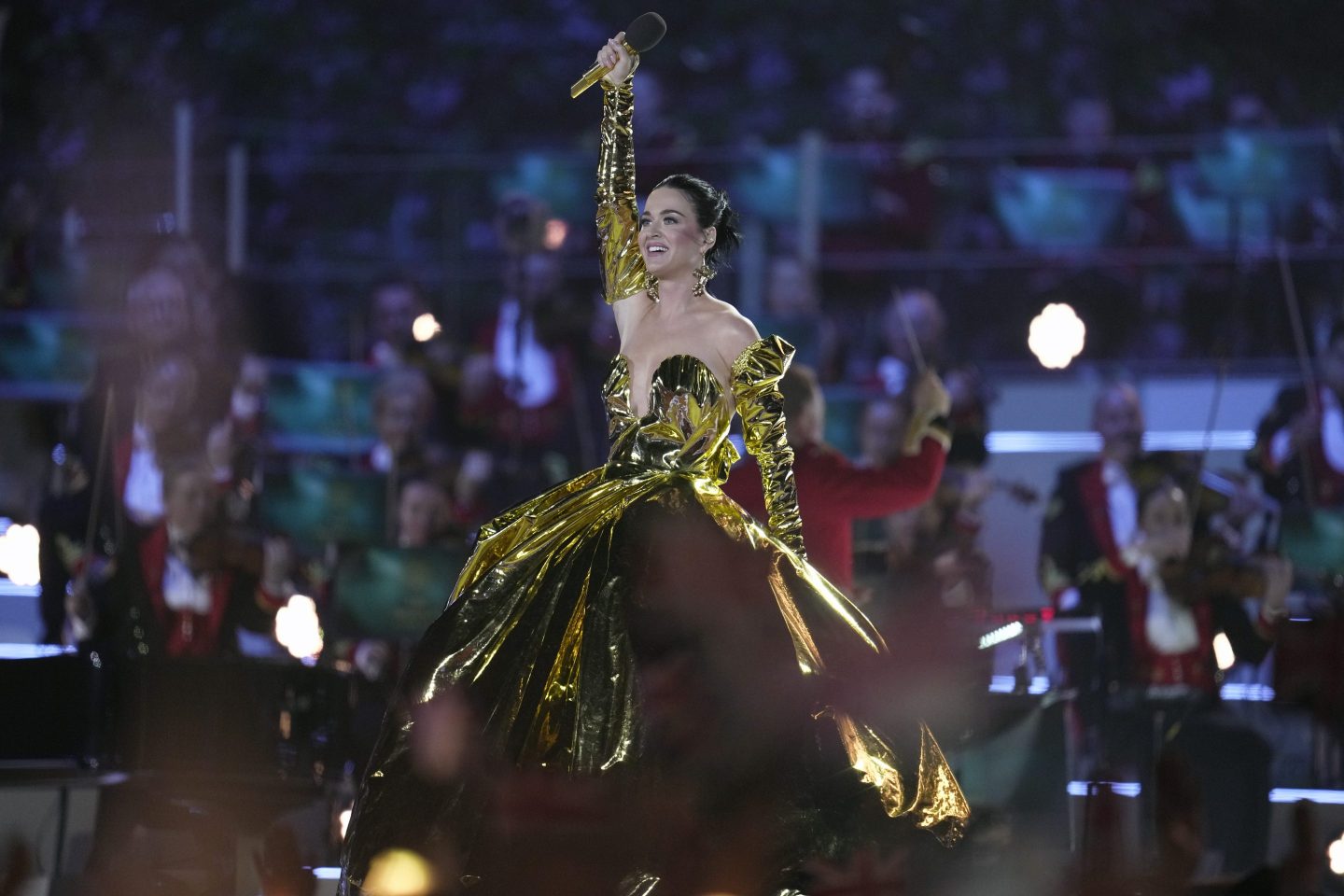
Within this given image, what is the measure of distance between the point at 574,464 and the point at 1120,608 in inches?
96.8

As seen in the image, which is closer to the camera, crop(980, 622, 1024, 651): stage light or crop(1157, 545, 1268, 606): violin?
crop(980, 622, 1024, 651): stage light

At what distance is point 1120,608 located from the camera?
23.1 feet

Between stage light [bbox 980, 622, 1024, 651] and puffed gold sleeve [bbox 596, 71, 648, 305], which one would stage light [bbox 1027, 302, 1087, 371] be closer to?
stage light [bbox 980, 622, 1024, 651]

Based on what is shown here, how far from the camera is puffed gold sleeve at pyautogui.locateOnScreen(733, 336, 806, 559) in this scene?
4320mm

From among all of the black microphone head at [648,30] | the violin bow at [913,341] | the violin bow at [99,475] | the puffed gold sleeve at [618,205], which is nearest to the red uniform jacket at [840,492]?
the violin bow at [913,341]

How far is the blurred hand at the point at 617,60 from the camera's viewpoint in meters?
4.48

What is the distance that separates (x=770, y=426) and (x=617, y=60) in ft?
3.03

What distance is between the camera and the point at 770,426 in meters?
4.36

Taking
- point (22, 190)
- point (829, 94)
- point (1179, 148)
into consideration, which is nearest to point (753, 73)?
point (829, 94)

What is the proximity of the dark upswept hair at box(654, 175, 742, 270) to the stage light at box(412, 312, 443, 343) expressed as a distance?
12.8 ft

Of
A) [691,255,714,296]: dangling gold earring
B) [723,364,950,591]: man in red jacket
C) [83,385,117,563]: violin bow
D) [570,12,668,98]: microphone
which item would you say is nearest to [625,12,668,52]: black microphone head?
[570,12,668,98]: microphone

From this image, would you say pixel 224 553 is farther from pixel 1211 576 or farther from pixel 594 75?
pixel 1211 576

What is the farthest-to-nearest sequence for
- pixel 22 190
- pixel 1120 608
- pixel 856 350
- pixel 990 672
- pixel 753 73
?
pixel 753 73 → pixel 22 190 → pixel 856 350 → pixel 1120 608 → pixel 990 672

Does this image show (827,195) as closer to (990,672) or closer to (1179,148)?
(1179,148)
